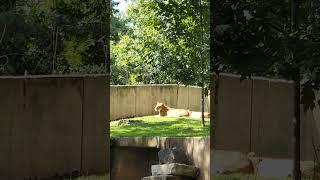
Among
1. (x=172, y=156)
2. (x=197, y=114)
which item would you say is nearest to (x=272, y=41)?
(x=197, y=114)

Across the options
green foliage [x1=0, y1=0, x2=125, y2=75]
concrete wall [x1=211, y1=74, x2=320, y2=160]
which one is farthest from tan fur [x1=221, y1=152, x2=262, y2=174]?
green foliage [x1=0, y1=0, x2=125, y2=75]

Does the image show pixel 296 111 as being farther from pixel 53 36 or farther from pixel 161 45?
pixel 53 36

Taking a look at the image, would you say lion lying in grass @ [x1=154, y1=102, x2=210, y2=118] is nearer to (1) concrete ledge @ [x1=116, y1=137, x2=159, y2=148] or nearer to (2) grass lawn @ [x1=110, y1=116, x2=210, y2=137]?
(2) grass lawn @ [x1=110, y1=116, x2=210, y2=137]

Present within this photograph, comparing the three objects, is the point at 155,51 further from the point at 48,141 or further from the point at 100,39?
the point at 48,141

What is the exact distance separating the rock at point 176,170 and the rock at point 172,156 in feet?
0.08

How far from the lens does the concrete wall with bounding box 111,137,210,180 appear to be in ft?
9.93

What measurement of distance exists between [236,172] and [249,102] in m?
0.42

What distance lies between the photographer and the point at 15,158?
2895mm

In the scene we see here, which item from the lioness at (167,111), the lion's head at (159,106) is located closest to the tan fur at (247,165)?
the lioness at (167,111)

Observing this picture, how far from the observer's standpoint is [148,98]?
303 cm

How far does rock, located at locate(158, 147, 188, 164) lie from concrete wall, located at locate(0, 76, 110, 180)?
0.32 meters

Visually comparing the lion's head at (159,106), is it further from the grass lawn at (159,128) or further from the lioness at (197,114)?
the lioness at (197,114)

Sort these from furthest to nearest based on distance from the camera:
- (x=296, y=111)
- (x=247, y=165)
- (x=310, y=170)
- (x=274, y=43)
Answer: (x=247, y=165), (x=310, y=170), (x=296, y=111), (x=274, y=43)

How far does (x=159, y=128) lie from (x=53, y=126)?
61cm
